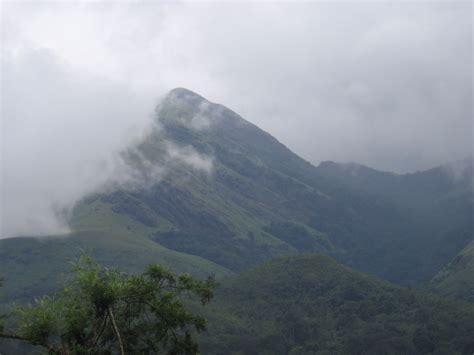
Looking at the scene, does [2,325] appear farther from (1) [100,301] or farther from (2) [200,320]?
(2) [200,320]

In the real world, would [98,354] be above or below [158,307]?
below

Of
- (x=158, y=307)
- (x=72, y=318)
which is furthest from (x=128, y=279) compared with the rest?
(x=72, y=318)

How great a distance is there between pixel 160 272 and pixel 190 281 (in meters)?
2.42

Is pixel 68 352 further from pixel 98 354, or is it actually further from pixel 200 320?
pixel 200 320

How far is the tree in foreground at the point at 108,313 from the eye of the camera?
3816 cm

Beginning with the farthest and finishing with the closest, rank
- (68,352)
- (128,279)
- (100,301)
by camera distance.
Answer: (128,279) → (100,301) → (68,352)

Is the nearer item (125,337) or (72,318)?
(72,318)

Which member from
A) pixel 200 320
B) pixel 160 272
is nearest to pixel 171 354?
pixel 200 320

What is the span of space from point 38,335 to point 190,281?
12.1 meters

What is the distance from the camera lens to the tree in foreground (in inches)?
1502

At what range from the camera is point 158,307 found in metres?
43.4

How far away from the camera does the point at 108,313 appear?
39406 mm

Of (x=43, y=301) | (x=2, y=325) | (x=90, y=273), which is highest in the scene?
(x=90, y=273)

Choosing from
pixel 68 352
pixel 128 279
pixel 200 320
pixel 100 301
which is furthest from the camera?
pixel 200 320
